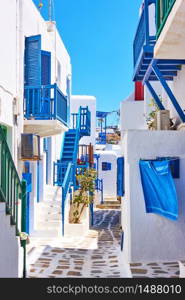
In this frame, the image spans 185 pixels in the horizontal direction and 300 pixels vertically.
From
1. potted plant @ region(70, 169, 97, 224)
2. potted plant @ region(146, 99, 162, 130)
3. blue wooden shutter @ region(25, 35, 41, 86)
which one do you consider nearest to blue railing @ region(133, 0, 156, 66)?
potted plant @ region(146, 99, 162, 130)

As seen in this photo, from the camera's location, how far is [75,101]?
28.4 metres

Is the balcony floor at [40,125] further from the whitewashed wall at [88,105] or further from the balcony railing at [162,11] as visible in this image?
the whitewashed wall at [88,105]

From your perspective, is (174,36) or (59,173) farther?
(59,173)

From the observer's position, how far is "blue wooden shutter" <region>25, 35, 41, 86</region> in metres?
11.4

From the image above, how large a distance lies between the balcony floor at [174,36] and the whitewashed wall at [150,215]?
6.26ft

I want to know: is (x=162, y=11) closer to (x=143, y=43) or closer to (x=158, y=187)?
(x=143, y=43)

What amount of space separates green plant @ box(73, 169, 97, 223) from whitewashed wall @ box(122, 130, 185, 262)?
19.5 ft

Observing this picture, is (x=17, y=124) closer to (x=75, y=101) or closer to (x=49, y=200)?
(x=49, y=200)

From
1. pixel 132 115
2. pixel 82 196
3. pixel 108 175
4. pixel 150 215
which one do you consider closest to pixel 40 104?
pixel 150 215

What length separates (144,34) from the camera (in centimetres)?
969

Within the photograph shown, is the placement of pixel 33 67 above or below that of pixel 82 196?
above

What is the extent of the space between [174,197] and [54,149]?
30.4 ft

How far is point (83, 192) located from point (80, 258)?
23.0 feet

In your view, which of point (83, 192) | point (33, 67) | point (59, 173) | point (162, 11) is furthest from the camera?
point (59, 173)
